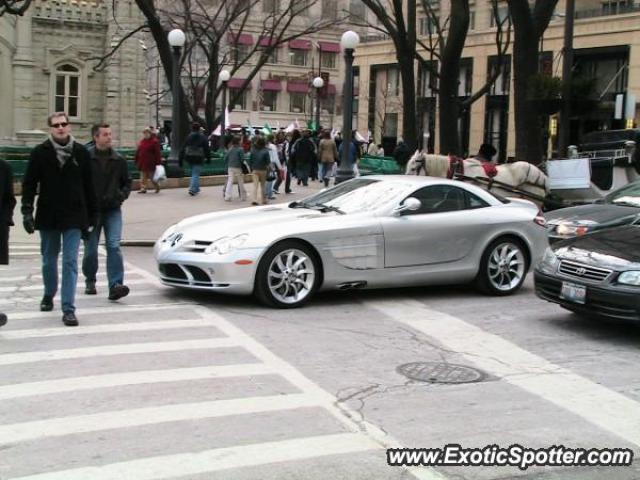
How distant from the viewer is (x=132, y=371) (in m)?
6.23

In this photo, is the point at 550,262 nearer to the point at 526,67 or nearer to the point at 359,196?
the point at 359,196

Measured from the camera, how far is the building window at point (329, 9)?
6962 cm

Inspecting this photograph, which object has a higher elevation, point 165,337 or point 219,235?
point 219,235

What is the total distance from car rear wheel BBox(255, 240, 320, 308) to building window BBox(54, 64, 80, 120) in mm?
33657

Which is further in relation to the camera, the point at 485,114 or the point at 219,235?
the point at 485,114

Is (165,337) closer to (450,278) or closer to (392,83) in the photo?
(450,278)

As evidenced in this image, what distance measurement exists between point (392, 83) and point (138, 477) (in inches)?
2518

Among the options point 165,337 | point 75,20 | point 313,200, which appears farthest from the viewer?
point 75,20

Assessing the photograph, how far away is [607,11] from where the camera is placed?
4859 centimetres

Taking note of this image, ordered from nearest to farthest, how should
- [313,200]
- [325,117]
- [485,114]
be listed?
1. [313,200]
2. [485,114]
3. [325,117]

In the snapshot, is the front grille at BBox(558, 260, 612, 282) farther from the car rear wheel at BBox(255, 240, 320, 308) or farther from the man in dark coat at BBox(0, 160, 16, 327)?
the man in dark coat at BBox(0, 160, 16, 327)

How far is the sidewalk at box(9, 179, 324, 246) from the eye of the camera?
47.4 feet

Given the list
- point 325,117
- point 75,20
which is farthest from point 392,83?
point 75,20

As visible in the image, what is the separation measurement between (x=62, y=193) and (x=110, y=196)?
1.20 m
